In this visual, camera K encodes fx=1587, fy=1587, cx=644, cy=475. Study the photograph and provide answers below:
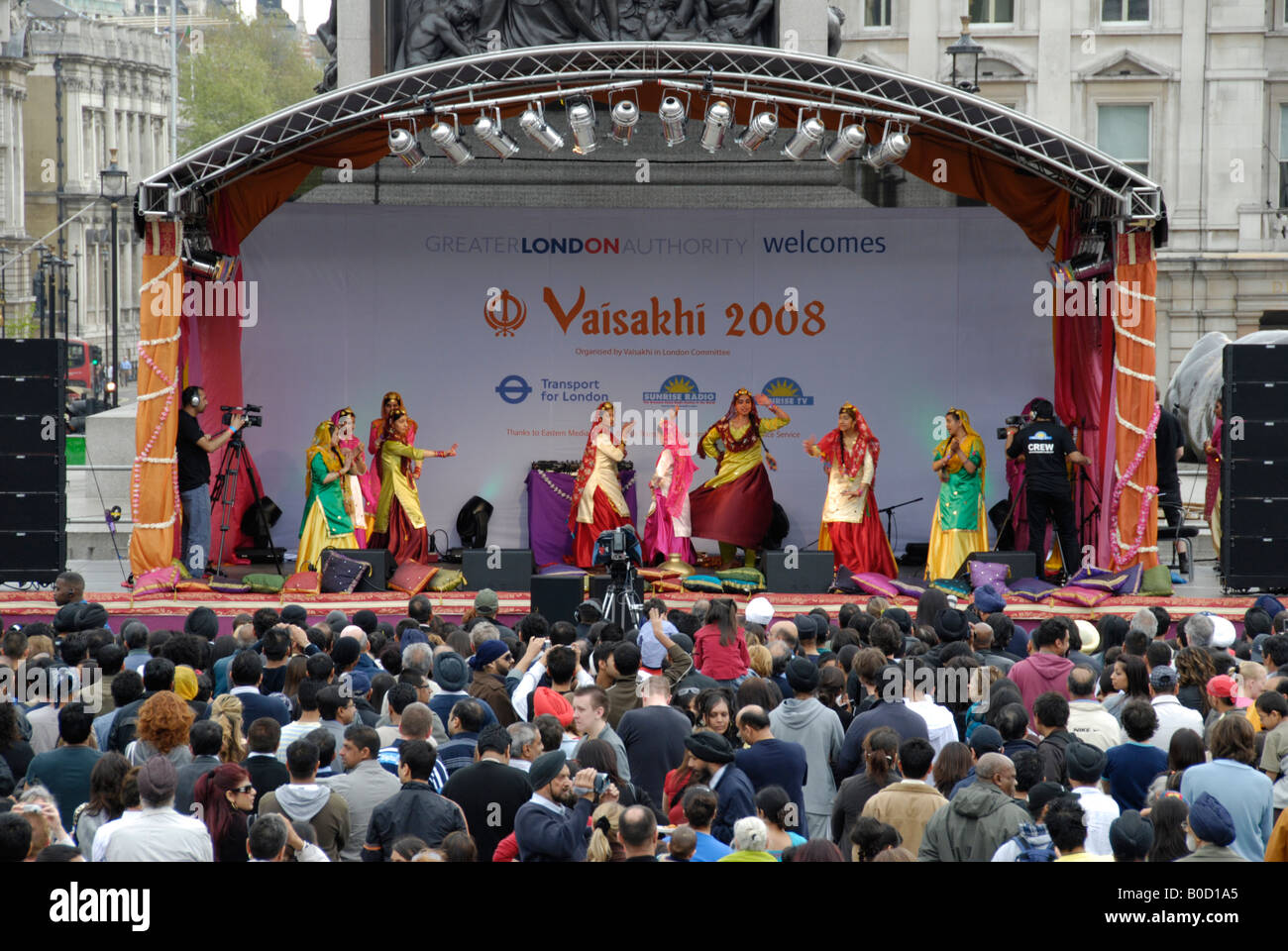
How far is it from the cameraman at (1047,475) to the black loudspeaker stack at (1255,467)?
118 centimetres

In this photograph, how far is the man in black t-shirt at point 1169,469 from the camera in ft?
45.8

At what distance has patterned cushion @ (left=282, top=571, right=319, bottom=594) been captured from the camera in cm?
1281

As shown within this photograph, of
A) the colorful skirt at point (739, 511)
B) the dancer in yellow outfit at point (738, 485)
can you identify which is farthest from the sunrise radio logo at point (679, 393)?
the colorful skirt at point (739, 511)

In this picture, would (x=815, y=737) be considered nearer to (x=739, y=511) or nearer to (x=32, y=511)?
(x=739, y=511)

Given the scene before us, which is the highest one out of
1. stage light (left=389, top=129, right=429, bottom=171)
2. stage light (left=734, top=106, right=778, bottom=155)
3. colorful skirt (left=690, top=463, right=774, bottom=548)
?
stage light (left=734, top=106, right=778, bottom=155)

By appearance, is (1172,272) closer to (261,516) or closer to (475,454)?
(475,454)

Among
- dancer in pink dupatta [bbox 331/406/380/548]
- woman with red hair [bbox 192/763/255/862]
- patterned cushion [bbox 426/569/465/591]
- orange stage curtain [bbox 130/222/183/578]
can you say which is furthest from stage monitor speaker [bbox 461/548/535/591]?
woman with red hair [bbox 192/763/255/862]

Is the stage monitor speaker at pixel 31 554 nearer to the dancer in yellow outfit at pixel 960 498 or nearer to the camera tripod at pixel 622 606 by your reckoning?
the camera tripod at pixel 622 606

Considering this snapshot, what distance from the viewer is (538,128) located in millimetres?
12258

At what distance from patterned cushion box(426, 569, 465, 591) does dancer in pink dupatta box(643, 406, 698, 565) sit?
6.07 feet

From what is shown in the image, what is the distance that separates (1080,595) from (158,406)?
294 inches

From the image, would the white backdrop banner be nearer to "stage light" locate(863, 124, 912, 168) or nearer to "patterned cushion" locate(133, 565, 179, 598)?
"stage light" locate(863, 124, 912, 168)

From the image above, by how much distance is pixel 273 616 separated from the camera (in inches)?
327
